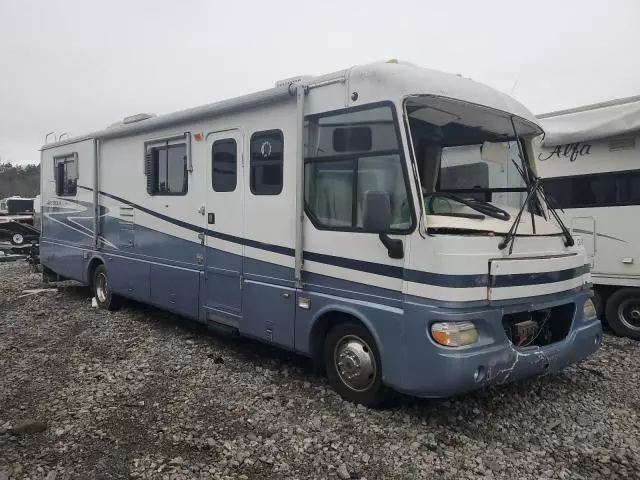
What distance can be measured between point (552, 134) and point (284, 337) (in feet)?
16.4

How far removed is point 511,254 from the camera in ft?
14.1

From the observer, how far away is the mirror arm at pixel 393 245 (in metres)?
4.19

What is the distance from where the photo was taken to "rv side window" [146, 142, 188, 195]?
6.75m

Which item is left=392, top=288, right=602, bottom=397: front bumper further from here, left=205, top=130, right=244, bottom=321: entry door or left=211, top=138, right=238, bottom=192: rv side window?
left=211, top=138, right=238, bottom=192: rv side window

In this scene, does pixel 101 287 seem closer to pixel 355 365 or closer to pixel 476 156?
pixel 355 365

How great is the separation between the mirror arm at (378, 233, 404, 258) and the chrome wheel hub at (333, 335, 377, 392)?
87 cm

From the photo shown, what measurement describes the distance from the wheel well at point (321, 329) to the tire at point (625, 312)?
177 inches

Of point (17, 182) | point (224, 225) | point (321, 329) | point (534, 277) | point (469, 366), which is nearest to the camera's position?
point (469, 366)

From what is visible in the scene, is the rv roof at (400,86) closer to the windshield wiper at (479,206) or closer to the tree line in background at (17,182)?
the windshield wiper at (479,206)

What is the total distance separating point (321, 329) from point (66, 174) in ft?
22.3

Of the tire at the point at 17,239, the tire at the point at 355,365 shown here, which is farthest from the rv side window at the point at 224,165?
the tire at the point at 17,239

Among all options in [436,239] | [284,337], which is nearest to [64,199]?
[284,337]

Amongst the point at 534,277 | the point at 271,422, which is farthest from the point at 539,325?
the point at 271,422

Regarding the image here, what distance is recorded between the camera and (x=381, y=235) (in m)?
4.25
